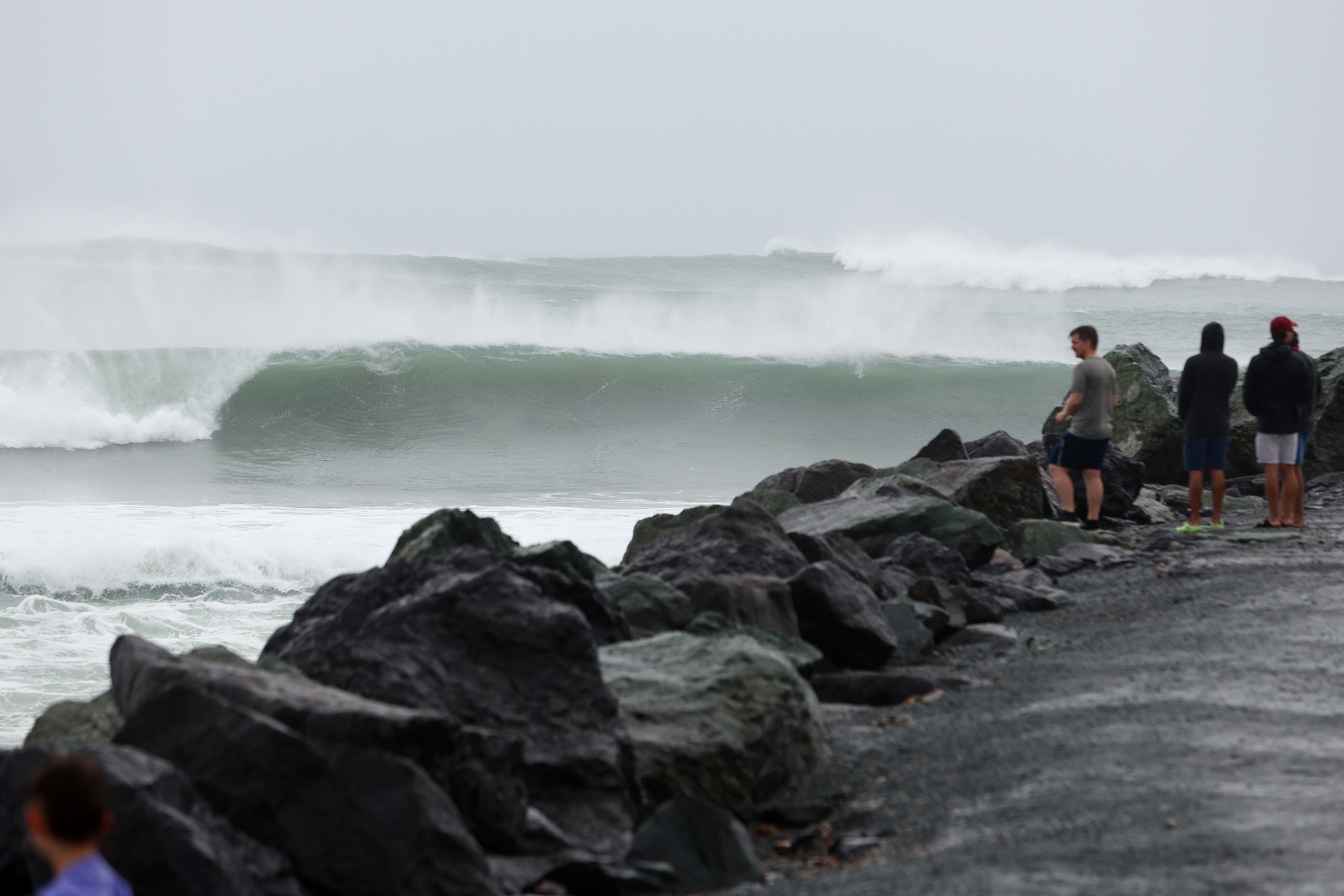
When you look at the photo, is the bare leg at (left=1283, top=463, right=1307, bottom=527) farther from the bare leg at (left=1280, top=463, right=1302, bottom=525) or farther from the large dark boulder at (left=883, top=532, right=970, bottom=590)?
the large dark boulder at (left=883, top=532, right=970, bottom=590)

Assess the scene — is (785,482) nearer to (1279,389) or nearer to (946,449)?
(946,449)

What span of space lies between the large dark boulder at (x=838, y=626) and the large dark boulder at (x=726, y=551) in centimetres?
36

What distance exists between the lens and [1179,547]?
22.3ft

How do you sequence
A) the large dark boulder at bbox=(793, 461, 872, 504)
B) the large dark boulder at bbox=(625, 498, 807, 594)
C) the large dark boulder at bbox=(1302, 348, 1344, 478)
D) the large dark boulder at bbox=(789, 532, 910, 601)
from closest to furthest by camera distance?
the large dark boulder at bbox=(625, 498, 807, 594) < the large dark boulder at bbox=(789, 532, 910, 601) < the large dark boulder at bbox=(793, 461, 872, 504) < the large dark boulder at bbox=(1302, 348, 1344, 478)

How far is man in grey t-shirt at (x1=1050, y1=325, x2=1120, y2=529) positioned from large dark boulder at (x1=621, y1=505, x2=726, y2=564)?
270cm

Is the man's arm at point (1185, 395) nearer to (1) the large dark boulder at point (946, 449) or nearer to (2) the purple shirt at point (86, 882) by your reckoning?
(1) the large dark boulder at point (946, 449)

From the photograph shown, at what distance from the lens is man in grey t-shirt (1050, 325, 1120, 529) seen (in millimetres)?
7758

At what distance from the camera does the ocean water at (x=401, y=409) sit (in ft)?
26.9

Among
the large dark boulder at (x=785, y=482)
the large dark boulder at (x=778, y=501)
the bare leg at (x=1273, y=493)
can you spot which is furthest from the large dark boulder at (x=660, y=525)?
the bare leg at (x=1273, y=493)

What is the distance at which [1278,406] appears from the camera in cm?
762

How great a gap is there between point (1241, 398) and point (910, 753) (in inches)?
320

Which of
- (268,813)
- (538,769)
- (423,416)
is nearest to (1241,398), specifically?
(538,769)

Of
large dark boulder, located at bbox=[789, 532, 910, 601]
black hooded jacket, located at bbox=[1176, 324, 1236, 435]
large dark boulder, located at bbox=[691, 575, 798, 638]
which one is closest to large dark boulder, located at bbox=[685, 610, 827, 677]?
large dark boulder, located at bbox=[691, 575, 798, 638]

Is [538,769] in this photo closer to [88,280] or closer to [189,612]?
[189,612]
